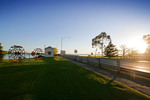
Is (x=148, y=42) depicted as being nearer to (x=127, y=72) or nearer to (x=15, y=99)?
(x=127, y=72)

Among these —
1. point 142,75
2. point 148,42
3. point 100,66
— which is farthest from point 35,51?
point 148,42

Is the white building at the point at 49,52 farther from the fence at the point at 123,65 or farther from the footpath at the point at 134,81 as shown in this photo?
the footpath at the point at 134,81

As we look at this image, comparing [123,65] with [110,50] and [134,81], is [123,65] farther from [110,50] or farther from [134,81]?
[110,50]

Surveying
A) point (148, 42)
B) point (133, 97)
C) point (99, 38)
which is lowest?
point (133, 97)

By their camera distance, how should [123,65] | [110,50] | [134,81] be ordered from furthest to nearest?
[110,50] < [123,65] < [134,81]

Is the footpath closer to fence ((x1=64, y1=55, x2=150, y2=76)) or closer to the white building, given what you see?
fence ((x1=64, y1=55, x2=150, y2=76))

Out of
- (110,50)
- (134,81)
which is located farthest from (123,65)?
(110,50)

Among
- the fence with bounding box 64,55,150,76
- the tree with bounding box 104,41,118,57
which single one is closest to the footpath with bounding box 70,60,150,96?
the fence with bounding box 64,55,150,76

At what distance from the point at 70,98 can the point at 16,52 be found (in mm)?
22472

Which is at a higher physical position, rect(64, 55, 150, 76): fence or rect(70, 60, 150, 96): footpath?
rect(64, 55, 150, 76): fence

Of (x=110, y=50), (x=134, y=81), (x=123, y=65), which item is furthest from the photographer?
(x=110, y=50)

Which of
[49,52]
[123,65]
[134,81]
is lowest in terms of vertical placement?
[134,81]

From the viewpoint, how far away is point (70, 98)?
3115 millimetres

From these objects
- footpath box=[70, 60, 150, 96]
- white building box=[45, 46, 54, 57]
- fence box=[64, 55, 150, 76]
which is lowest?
footpath box=[70, 60, 150, 96]
